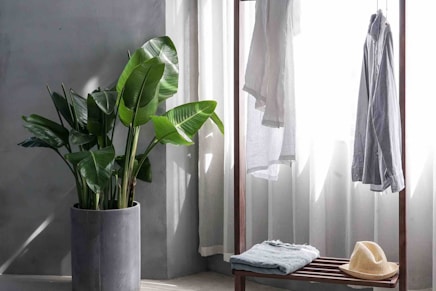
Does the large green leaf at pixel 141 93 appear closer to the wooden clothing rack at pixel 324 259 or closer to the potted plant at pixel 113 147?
the potted plant at pixel 113 147

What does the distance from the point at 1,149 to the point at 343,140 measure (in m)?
2.02

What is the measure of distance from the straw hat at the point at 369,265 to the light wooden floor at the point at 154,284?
0.86 metres

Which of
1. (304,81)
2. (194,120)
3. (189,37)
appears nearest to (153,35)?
(189,37)

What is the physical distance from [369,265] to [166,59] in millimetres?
1499

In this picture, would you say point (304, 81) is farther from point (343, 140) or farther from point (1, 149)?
point (1, 149)

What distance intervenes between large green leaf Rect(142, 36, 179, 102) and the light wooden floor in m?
1.08

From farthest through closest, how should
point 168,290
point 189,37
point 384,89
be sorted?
point 189,37
point 168,290
point 384,89

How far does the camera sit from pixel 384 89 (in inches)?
109

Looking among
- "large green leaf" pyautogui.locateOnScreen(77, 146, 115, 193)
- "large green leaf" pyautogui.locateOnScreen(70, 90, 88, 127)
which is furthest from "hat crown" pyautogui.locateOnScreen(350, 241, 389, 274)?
"large green leaf" pyautogui.locateOnScreen(70, 90, 88, 127)

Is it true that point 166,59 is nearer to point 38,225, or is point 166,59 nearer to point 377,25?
point 377,25

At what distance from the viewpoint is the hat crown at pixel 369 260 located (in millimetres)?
2885

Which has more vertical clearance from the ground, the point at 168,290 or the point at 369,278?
the point at 369,278

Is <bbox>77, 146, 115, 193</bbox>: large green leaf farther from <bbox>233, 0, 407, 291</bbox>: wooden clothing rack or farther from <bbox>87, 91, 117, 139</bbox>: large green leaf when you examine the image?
<bbox>233, 0, 407, 291</bbox>: wooden clothing rack

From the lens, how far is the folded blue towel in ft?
9.68
